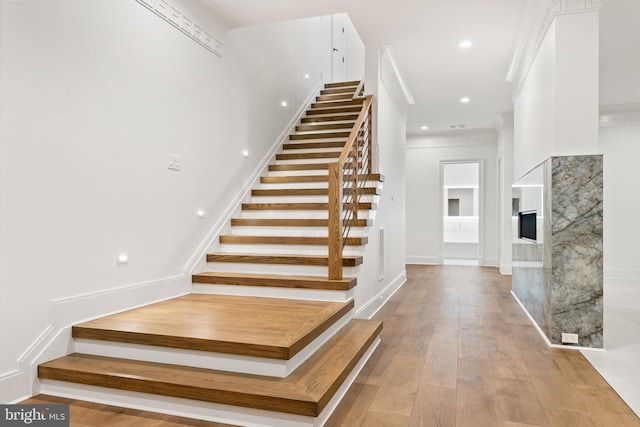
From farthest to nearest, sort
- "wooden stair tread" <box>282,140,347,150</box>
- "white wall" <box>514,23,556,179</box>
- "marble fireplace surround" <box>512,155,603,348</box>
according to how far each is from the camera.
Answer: "wooden stair tread" <box>282,140,347,150</box>, "white wall" <box>514,23,556,179</box>, "marble fireplace surround" <box>512,155,603,348</box>

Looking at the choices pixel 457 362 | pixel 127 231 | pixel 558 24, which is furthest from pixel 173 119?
pixel 558 24

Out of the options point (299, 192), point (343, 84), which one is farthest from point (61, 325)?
point (343, 84)

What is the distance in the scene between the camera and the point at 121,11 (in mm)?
2906

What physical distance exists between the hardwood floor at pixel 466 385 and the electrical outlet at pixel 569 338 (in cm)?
9

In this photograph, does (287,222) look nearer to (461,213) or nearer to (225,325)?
(225,325)

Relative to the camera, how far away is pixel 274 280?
345 cm

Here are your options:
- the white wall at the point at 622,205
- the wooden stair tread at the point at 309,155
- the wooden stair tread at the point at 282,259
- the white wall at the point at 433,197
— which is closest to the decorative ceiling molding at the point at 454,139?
the white wall at the point at 433,197

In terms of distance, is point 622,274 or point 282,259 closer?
point 282,259

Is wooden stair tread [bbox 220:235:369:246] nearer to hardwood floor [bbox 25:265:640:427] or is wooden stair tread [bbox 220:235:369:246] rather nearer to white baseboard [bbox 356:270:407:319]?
white baseboard [bbox 356:270:407:319]

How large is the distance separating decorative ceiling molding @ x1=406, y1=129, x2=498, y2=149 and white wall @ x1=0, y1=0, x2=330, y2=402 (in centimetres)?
608

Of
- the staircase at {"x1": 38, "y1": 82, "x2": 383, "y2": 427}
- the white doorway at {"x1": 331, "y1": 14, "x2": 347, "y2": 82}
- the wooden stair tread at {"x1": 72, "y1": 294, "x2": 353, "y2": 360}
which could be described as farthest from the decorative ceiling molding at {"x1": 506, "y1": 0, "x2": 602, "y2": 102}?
the white doorway at {"x1": 331, "y1": 14, "x2": 347, "y2": 82}

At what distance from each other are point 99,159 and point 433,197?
25.4 ft

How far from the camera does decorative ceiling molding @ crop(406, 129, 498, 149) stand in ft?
Answer: 30.2

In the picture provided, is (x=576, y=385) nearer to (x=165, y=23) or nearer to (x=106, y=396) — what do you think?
(x=106, y=396)
